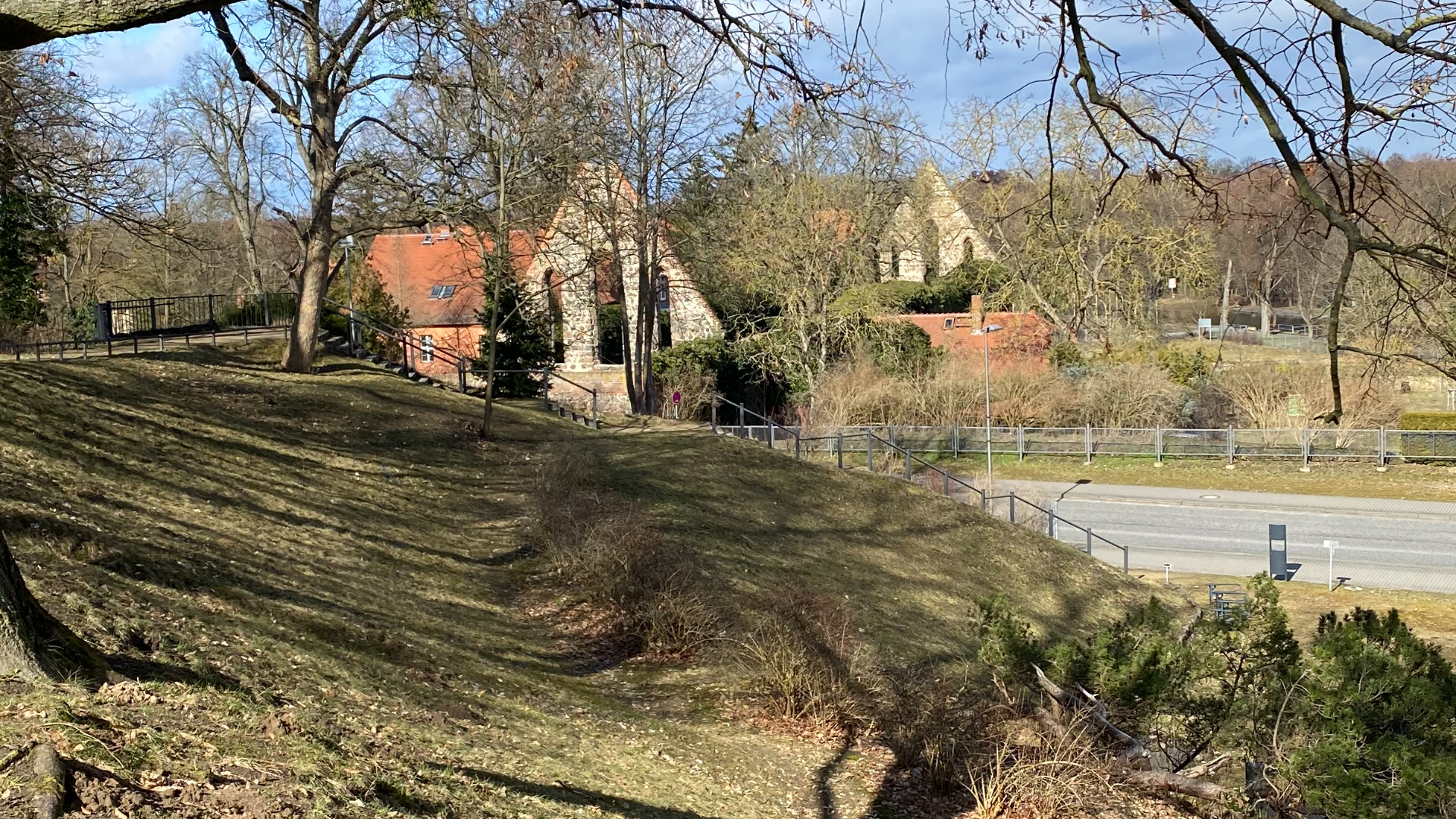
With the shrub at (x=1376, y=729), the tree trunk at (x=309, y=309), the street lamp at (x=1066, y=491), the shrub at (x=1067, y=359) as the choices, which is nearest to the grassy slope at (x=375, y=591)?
the tree trunk at (x=309, y=309)

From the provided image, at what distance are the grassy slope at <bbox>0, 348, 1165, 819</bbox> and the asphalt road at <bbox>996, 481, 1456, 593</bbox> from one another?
17.6 feet

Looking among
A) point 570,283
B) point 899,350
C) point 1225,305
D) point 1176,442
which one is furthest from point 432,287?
point 1225,305

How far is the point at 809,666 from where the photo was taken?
8.71 metres

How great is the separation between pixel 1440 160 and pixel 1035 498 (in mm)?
25914

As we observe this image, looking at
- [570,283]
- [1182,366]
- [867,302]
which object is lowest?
[1182,366]

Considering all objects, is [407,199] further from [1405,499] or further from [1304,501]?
[1405,499]

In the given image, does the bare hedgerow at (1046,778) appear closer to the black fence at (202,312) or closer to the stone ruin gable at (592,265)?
the stone ruin gable at (592,265)

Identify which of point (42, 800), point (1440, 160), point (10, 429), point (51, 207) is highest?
point (51, 207)

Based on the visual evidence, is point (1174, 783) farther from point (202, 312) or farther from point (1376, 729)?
point (202, 312)

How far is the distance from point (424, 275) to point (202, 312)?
16017 mm

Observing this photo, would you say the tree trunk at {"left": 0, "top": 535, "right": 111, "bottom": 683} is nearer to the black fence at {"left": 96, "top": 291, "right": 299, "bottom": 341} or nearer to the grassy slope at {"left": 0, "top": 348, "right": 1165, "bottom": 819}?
the grassy slope at {"left": 0, "top": 348, "right": 1165, "bottom": 819}

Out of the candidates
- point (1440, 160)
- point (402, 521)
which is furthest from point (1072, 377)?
point (1440, 160)

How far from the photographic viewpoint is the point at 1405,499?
28844 mm

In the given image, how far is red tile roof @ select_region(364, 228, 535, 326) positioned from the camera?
4200cm
